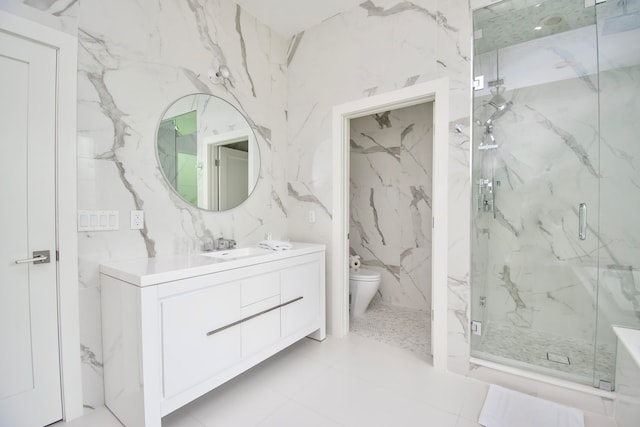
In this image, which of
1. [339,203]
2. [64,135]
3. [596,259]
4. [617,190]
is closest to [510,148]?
[617,190]

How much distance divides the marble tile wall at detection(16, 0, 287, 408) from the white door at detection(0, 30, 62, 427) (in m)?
0.13

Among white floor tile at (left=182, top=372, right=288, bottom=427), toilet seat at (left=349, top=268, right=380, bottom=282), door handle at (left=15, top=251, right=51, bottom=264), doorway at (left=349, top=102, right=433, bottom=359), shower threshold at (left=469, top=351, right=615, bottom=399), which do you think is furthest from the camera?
doorway at (left=349, top=102, right=433, bottom=359)

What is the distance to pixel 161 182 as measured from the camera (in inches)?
77.1

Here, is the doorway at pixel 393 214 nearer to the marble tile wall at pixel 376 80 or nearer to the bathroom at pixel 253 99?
the bathroom at pixel 253 99

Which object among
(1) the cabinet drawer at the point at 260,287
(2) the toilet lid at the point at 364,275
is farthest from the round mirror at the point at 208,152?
(2) the toilet lid at the point at 364,275

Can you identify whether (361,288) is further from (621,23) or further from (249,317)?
(621,23)

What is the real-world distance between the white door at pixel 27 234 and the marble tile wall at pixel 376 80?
5.95 feet

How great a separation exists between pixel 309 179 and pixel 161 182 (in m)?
1.29

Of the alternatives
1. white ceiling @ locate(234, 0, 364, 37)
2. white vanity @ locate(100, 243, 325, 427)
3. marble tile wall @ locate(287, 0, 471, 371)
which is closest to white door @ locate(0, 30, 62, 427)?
white vanity @ locate(100, 243, 325, 427)

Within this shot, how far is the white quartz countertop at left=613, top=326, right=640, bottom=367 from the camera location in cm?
136

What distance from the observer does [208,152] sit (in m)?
2.25

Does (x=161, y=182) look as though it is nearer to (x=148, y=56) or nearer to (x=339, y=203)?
(x=148, y=56)

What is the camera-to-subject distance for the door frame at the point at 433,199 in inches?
80.1

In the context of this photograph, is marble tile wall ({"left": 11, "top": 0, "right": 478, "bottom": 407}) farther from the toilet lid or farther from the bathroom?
the toilet lid
